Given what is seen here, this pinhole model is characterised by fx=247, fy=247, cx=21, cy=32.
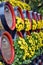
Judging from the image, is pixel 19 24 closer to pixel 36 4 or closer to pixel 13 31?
pixel 13 31

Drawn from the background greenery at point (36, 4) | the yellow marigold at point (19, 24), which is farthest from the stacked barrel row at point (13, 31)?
the background greenery at point (36, 4)

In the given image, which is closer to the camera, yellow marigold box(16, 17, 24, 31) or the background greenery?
yellow marigold box(16, 17, 24, 31)

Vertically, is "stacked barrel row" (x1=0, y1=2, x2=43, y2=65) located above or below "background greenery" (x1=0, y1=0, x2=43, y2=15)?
above

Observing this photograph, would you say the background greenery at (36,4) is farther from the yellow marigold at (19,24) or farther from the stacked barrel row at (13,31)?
the yellow marigold at (19,24)

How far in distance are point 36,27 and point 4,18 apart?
3.43ft

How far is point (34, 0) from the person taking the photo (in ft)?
A: 12.4

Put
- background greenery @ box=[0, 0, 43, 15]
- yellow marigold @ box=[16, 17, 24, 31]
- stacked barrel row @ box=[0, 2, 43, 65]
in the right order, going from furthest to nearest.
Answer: background greenery @ box=[0, 0, 43, 15] → yellow marigold @ box=[16, 17, 24, 31] → stacked barrel row @ box=[0, 2, 43, 65]

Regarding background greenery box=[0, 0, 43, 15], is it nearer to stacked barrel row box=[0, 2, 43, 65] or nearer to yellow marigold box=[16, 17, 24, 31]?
stacked barrel row box=[0, 2, 43, 65]

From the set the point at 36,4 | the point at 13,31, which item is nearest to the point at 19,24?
the point at 13,31

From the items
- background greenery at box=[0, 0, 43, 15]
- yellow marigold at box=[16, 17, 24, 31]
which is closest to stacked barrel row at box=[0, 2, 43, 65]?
yellow marigold at box=[16, 17, 24, 31]

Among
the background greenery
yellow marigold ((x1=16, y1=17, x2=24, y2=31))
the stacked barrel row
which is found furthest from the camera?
the background greenery

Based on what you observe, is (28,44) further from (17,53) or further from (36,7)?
(36,7)

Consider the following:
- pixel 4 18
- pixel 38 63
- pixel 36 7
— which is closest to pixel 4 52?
pixel 4 18

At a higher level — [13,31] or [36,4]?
[13,31]
